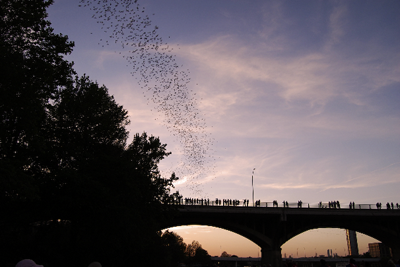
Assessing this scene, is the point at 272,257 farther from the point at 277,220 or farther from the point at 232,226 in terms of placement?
the point at 232,226

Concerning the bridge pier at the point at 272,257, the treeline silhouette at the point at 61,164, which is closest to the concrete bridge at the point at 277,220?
the bridge pier at the point at 272,257

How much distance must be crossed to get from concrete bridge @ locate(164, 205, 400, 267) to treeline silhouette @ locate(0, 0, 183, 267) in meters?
28.5

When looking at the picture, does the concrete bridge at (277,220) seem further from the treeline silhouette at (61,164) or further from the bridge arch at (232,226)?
the treeline silhouette at (61,164)

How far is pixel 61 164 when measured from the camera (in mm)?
27156

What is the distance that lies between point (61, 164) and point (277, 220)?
48.5 meters

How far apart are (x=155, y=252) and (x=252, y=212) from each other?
2219 cm

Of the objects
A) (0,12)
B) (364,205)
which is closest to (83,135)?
(0,12)

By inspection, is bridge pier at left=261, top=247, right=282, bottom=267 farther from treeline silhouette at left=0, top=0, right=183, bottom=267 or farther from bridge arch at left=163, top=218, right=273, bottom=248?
treeline silhouette at left=0, top=0, right=183, bottom=267

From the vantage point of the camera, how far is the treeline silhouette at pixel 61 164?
19406 millimetres

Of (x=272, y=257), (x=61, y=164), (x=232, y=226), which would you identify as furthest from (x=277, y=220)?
(x=61, y=164)

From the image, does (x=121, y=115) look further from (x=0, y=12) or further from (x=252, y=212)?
(x=252, y=212)

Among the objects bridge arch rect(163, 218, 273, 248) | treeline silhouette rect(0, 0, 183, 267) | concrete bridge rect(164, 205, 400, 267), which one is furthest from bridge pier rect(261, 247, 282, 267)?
treeline silhouette rect(0, 0, 183, 267)

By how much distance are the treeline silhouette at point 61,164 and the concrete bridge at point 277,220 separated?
28534 mm

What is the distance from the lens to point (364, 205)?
64.9 m
